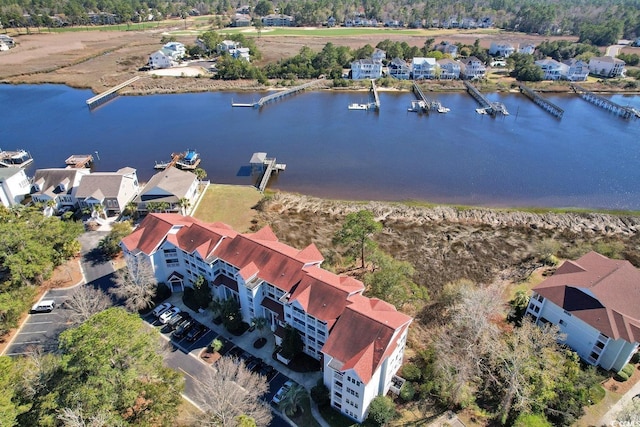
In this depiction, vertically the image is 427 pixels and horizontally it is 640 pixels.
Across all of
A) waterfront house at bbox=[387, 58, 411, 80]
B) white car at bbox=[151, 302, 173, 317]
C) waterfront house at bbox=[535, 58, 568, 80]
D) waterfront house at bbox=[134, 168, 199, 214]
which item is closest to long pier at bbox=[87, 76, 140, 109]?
waterfront house at bbox=[134, 168, 199, 214]

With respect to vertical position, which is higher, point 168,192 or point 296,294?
point 296,294

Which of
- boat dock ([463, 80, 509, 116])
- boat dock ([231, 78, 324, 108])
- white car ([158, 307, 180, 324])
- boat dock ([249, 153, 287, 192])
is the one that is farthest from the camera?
boat dock ([231, 78, 324, 108])

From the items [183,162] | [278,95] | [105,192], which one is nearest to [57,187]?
[105,192]

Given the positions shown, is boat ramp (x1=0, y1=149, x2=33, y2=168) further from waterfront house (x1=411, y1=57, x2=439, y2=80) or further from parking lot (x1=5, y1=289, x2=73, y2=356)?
waterfront house (x1=411, y1=57, x2=439, y2=80)

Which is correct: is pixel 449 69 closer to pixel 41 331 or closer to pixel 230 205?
pixel 230 205

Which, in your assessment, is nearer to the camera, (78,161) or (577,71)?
(78,161)

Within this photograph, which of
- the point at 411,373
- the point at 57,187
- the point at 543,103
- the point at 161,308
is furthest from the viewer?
the point at 543,103
